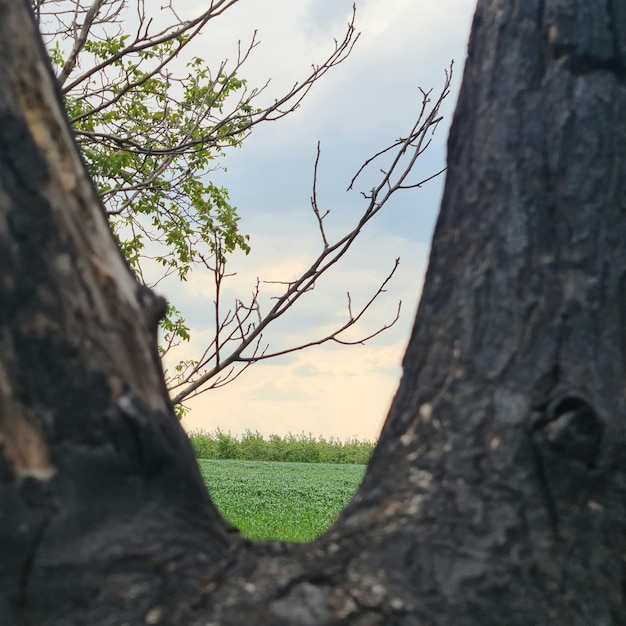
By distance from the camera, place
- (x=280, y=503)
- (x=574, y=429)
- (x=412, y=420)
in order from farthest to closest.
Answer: (x=280, y=503)
(x=412, y=420)
(x=574, y=429)

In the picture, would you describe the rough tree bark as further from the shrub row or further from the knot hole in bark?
the shrub row

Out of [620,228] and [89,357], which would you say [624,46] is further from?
[89,357]

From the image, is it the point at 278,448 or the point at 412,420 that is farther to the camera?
the point at 278,448

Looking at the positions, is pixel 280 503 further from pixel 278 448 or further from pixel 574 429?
pixel 278 448

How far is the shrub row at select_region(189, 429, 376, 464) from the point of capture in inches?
1061

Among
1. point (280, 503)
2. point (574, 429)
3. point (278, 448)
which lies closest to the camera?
point (574, 429)

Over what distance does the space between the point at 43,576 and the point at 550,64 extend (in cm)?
142

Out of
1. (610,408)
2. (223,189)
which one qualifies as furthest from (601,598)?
(223,189)

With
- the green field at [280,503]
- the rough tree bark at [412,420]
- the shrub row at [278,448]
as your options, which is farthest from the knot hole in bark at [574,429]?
the shrub row at [278,448]

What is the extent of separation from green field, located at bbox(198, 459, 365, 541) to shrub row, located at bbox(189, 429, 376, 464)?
1201cm

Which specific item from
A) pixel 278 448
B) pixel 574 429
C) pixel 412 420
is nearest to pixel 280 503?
pixel 412 420

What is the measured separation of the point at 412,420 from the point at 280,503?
8693 millimetres

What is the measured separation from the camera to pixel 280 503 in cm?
992

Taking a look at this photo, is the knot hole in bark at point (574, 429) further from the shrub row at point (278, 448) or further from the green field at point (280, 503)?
the shrub row at point (278, 448)
